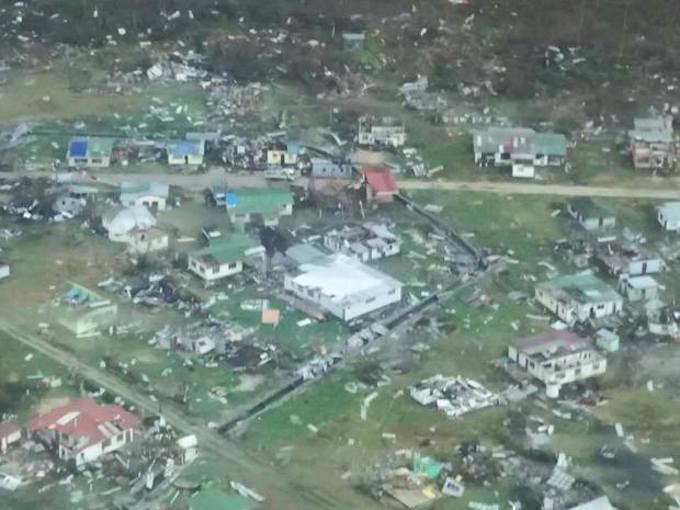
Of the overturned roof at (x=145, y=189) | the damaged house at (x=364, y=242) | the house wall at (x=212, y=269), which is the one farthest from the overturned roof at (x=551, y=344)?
the overturned roof at (x=145, y=189)

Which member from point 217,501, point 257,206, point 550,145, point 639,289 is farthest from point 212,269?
point 550,145

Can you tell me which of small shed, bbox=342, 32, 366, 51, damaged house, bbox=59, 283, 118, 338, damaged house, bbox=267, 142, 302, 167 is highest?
small shed, bbox=342, 32, 366, 51

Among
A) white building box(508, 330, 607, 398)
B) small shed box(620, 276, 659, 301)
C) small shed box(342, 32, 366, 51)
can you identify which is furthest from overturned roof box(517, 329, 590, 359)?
small shed box(342, 32, 366, 51)

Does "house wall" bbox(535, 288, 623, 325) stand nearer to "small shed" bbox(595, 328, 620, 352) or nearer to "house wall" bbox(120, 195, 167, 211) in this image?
"small shed" bbox(595, 328, 620, 352)

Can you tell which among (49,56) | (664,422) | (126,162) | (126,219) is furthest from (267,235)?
(49,56)

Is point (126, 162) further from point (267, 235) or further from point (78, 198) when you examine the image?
point (267, 235)

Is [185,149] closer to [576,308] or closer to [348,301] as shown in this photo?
[348,301]
